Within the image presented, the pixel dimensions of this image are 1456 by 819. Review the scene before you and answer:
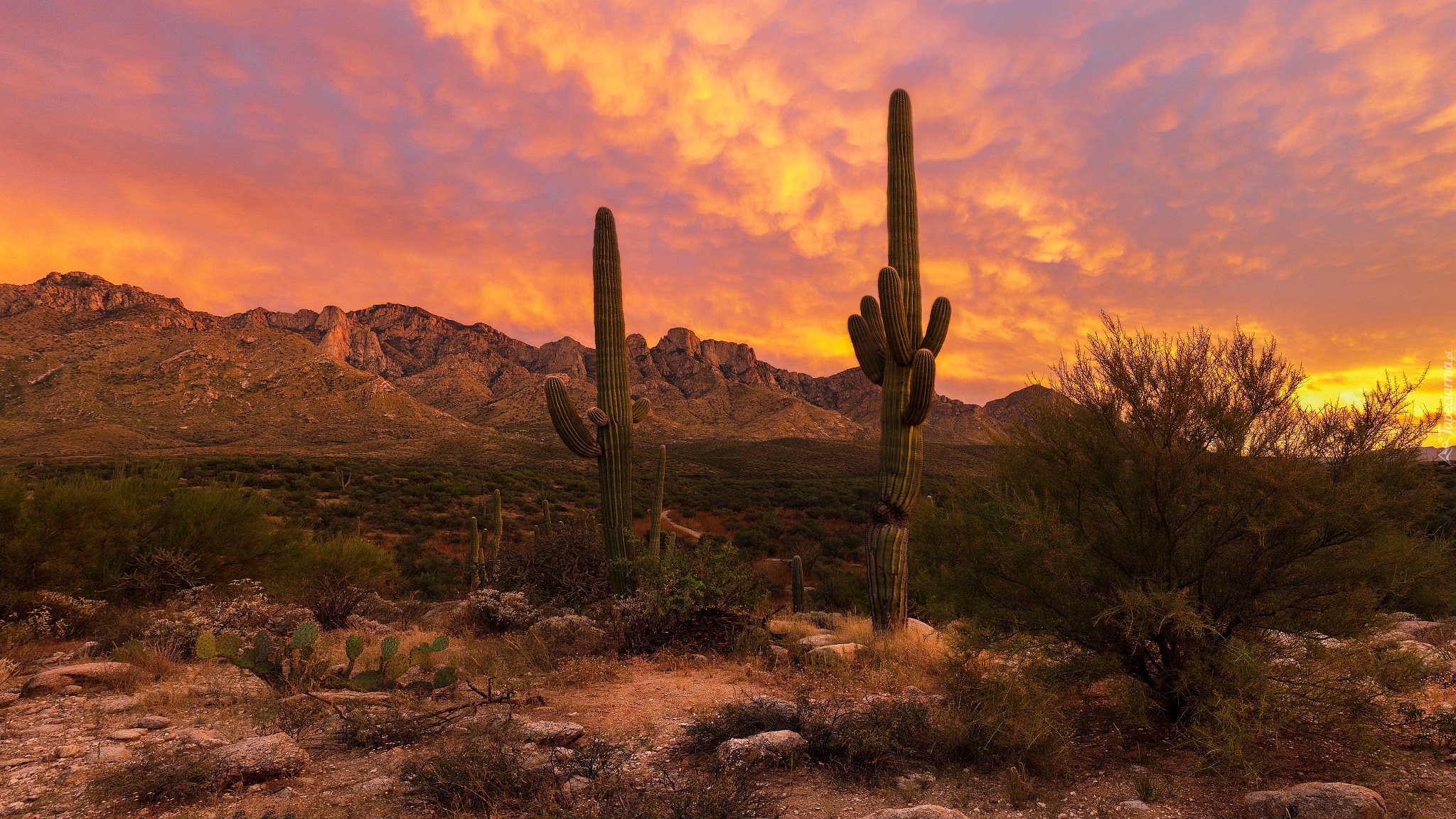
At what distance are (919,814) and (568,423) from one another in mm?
8529

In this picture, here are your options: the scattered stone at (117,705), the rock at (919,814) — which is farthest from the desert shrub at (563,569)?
the rock at (919,814)

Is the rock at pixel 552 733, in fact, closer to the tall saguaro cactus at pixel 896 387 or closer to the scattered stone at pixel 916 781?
the scattered stone at pixel 916 781

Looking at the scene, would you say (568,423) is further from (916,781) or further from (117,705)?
(916,781)

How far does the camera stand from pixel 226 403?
251 feet

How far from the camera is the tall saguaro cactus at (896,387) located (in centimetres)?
986

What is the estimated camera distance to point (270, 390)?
265 ft

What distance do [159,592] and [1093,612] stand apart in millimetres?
13211

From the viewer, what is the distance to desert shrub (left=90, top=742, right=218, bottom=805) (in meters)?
4.22

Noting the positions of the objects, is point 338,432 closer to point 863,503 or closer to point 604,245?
point 863,503

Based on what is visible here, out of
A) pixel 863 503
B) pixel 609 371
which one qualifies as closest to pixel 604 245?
pixel 609 371

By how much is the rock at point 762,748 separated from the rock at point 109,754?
178 inches

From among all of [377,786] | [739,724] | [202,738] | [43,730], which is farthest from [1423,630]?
[43,730]

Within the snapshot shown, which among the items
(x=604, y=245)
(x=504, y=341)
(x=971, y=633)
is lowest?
(x=971, y=633)

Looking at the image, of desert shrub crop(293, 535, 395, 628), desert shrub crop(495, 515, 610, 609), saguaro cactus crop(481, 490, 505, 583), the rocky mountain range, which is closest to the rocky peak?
the rocky mountain range
